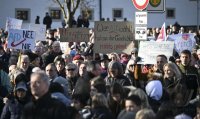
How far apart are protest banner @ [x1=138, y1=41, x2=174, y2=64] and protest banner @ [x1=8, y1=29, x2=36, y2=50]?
3.54 metres

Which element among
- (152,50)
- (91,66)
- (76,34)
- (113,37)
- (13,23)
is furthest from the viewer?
(13,23)

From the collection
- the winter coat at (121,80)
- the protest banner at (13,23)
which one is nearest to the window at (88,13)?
the protest banner at (13,23)

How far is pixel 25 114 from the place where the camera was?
7.20 metres

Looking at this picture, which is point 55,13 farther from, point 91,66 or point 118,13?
point 91,66

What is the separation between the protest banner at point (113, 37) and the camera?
14812 millimetres

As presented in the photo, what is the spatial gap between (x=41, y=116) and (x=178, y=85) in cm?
330

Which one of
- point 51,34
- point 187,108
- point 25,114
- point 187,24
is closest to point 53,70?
point 187,108

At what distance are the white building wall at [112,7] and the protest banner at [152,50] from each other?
35646 mm

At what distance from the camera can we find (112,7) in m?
52.1

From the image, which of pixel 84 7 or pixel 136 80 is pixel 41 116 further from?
pixel 84 7

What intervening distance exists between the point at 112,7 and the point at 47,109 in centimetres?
4530

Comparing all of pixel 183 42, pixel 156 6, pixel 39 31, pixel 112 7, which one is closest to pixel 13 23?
pixel 39 31

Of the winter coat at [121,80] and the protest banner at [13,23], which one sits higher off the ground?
the protest banner at [13,23]

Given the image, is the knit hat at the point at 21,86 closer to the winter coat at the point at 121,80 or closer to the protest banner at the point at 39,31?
the winter coat at the point at 121,80
